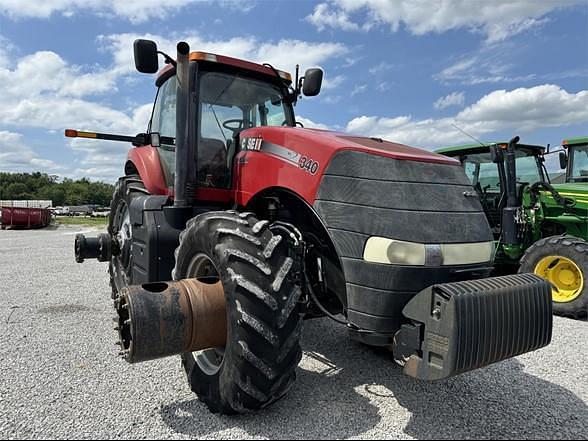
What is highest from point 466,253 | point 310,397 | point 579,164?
point 579,164

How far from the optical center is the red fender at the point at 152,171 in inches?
161

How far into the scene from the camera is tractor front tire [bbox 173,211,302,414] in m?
2.33

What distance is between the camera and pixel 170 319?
2.50m

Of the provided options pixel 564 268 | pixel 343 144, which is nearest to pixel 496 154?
pixel 564 268

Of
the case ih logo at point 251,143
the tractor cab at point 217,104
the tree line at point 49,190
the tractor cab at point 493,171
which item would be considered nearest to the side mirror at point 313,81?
the tractor cab at point 217,104

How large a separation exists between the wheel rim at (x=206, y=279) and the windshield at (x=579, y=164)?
735 centimetres

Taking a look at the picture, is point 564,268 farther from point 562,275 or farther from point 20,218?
point 20,218

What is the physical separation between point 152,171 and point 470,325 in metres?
3.13

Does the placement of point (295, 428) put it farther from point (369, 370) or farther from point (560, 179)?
point (560, 179)

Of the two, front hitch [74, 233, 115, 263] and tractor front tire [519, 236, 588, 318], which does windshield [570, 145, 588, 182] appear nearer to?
tractor front tire [519, 236, 588, 318]

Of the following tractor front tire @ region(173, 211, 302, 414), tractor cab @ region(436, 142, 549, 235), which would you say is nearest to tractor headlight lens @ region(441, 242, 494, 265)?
tractor front tire @ region(173, 211, 302, 414)

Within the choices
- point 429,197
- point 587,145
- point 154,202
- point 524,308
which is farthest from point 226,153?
point 587,145

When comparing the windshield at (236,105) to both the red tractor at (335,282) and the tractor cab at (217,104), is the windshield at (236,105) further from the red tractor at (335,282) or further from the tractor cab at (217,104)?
the red tractor at (335,282)

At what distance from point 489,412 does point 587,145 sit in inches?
262
